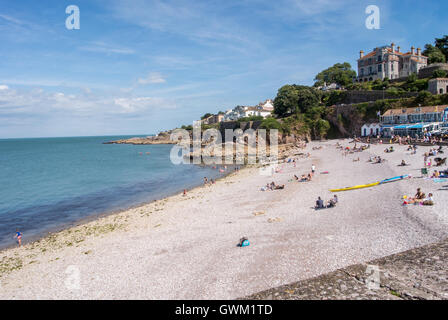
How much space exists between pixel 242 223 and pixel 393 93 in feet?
151

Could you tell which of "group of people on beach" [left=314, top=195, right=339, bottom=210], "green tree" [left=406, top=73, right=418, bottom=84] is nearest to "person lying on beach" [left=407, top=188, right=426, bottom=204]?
"group of people on beach" [left=314, top=195, right=339, bottom=210]

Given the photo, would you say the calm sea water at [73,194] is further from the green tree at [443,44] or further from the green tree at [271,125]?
the green tree at [443,44]

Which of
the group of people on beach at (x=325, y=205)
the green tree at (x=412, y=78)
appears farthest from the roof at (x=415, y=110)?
the group of people on beach at (x=325, y=205)

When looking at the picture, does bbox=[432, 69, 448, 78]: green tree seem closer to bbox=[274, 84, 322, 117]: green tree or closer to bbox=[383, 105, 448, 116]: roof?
bbox=[383, 105, 448, 116]: roof

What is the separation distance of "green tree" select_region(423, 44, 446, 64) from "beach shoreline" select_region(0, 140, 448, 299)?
171ft

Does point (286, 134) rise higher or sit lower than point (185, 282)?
higher

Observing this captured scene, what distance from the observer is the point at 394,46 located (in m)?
62.8

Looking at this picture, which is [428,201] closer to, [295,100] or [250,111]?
[295,100]

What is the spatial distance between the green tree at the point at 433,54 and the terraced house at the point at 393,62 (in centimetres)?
135

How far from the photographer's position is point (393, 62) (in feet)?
203

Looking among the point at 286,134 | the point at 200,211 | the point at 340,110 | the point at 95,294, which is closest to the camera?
the point at 95,294

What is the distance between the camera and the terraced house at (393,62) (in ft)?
198

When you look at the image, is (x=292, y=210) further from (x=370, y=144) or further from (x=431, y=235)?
(x=370, y=144)
